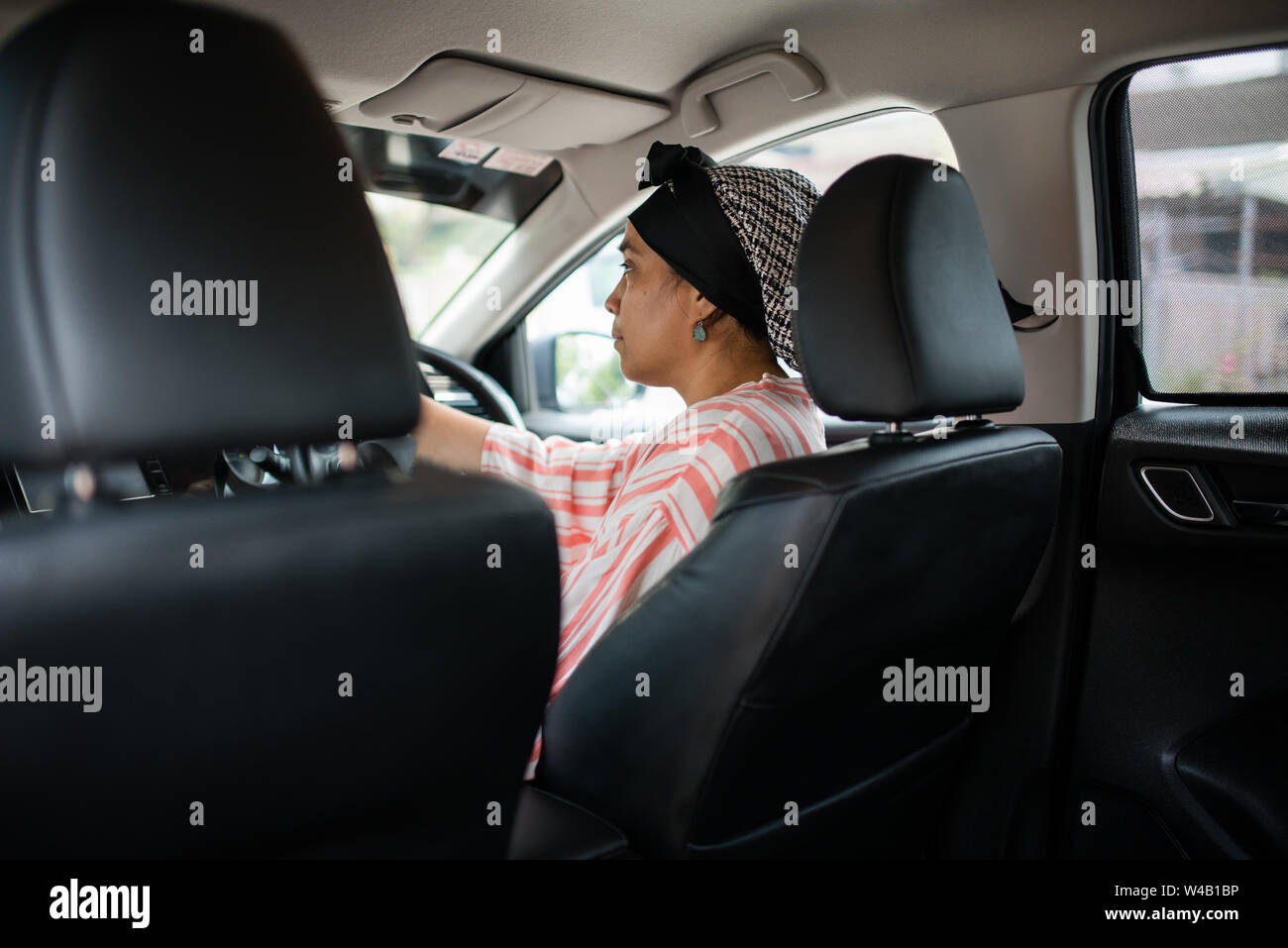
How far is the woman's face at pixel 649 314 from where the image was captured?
68.6 inches

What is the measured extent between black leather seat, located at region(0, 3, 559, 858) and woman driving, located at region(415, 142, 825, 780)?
0.55 metres

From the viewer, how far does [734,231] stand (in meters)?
1.64

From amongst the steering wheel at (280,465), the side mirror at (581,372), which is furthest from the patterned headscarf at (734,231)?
the side mirror at (581,372)

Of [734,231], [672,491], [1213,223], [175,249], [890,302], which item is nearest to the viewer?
[175,249]

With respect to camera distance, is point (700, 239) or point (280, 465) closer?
point (280, 465)

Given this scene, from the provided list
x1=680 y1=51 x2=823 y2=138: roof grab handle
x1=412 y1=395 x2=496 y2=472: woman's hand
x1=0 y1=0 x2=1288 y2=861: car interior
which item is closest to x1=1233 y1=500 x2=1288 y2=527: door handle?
x1=0 y1=0 x2=1288 y2=861: car interior

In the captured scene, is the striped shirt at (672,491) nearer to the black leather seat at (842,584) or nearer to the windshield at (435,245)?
the black leather seat at (842,584)

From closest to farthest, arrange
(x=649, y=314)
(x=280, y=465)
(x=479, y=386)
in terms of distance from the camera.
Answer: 1. (x=280, y=465)
2. (x=649, y=314)
3. (x=479, y=386)

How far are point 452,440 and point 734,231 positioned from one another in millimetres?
657

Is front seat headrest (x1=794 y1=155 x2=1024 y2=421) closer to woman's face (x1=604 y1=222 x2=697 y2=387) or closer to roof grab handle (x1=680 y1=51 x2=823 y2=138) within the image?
woman's face (x1=604 y1=222 x2=697 y2=387)

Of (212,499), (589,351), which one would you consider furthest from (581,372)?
(212,499)

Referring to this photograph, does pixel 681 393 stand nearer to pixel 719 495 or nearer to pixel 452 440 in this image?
pixel 452 440

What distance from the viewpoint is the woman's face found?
174cm

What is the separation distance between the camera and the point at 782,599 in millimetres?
1110
